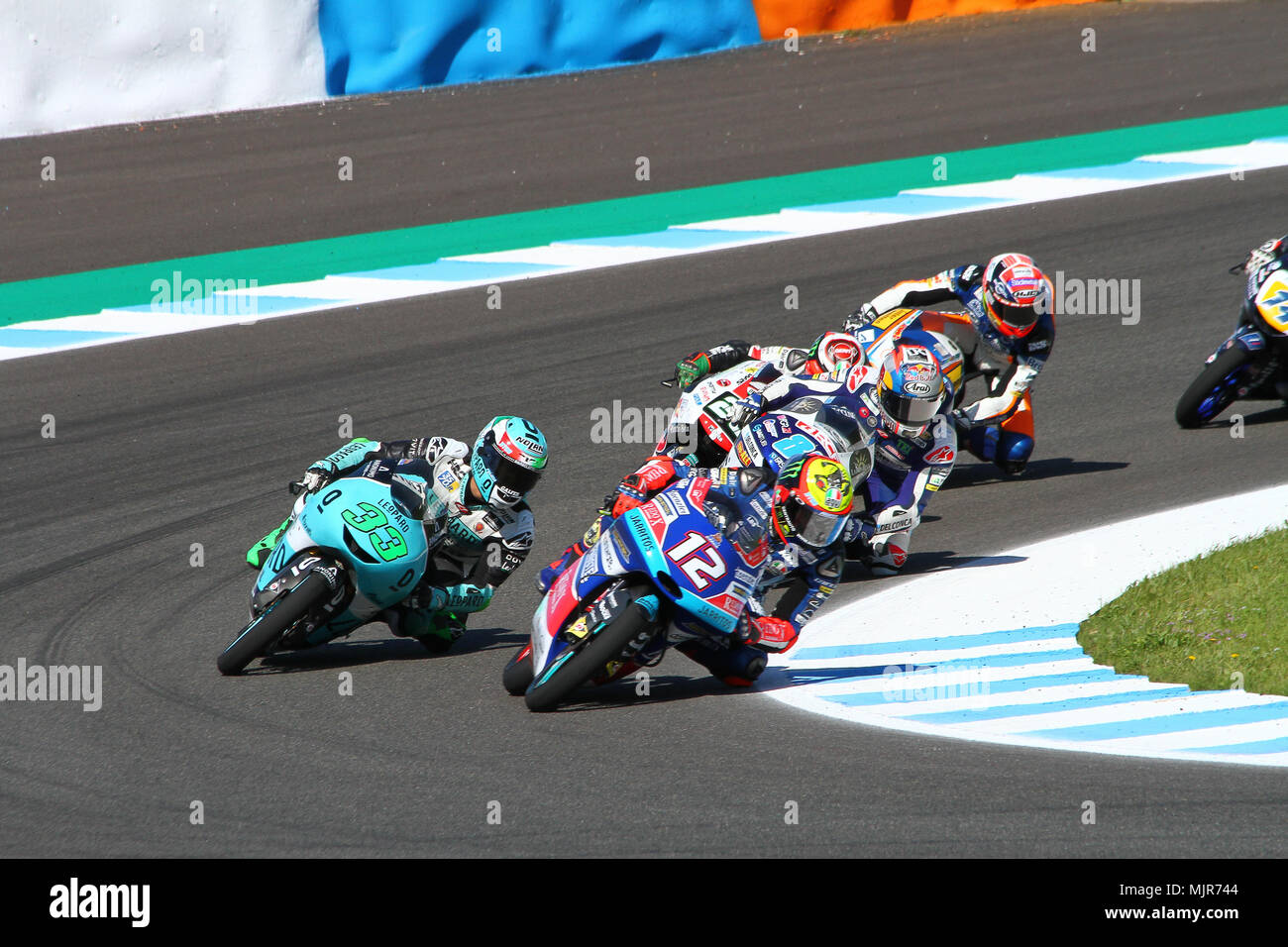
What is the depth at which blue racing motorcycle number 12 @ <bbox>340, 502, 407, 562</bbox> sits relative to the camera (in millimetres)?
8359

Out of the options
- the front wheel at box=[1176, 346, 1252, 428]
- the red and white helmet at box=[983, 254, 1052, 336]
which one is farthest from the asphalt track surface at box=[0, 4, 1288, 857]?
the red and white helmet at box=[983, 254, 1052, 336]

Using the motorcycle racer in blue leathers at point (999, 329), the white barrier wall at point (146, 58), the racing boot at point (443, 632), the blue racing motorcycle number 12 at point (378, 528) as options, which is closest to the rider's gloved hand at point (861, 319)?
the motorcycle racer in blue leathers at point (999, 329)

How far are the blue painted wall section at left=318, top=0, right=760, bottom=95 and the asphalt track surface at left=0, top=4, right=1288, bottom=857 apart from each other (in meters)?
0.43

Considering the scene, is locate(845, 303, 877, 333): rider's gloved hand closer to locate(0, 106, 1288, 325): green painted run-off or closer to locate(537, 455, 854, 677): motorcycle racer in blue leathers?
locate(537, 455, 854, 677): motorcycle racer in blue leathers

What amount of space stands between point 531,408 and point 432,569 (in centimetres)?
453

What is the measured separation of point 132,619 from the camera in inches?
371

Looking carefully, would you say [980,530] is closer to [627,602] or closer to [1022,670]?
[1022,670]

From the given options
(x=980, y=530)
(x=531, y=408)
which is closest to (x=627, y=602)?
(x=980, y=530)

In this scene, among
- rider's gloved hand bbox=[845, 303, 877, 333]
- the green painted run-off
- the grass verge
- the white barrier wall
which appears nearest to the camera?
the grass verge

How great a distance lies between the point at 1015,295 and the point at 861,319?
3.16ft

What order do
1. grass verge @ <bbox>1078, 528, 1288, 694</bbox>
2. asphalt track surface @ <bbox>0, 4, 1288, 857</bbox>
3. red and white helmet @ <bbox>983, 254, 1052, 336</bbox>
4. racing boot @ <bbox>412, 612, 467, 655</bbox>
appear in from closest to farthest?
asphalt track surface @ <bbox>0, 4, 1288, 857</bbox> → grass verge @ <bbox>1078, 528, 1288, 694</bbox> → racing boot @ <bbox>412, 612, 467, 655</bbox> → red and white helmet @ <bbox>983, 254, 1052, 336</bbox>

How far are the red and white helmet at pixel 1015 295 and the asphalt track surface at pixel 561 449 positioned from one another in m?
1.13

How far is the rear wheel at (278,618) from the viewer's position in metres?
8.18

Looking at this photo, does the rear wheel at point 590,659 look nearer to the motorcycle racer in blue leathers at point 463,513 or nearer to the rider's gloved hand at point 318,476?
the motorcycle racer in blue leathers at point 463,513
